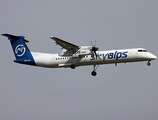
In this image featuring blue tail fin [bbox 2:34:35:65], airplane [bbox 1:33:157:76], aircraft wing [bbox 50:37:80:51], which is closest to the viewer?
aircraft wing [bbox 50:37:80:51]

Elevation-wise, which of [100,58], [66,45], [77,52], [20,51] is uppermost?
[66,45]

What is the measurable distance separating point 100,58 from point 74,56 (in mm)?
3138

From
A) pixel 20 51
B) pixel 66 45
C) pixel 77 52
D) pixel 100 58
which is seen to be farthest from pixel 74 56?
pixel 20 51

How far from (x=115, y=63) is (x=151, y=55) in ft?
14.2

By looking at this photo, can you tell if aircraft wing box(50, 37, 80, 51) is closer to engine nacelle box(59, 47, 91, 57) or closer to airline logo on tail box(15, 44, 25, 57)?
engine nacelle box(59, 47, 91, 57)

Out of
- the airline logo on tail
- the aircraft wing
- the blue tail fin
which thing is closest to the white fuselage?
the blue tail fin

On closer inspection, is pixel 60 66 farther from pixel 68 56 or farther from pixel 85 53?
pixel 85 53

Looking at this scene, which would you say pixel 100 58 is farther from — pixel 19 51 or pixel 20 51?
pixel 19 51

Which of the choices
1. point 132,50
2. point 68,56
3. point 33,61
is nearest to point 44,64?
point 33,61

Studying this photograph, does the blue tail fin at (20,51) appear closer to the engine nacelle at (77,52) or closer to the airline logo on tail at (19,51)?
the airline logo on tail at (19,51)

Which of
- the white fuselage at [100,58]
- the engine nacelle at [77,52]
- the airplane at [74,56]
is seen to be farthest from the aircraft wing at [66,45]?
the white fuselage at [100,58]

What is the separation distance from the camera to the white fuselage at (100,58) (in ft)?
91.0

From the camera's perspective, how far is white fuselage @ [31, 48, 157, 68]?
91.0 feet

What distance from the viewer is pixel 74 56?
1106 inches
